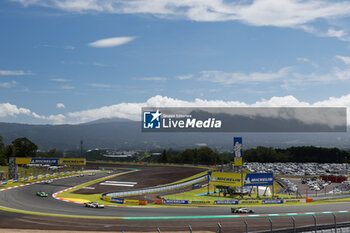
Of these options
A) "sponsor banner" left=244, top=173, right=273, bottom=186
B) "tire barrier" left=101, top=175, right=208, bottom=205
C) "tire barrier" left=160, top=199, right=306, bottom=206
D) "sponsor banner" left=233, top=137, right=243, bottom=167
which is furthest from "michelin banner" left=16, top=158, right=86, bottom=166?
"sponsor banner" left=244, top=173, right=273, bottom=186

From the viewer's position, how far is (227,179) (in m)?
66.1

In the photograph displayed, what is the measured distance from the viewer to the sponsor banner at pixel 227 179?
212ft

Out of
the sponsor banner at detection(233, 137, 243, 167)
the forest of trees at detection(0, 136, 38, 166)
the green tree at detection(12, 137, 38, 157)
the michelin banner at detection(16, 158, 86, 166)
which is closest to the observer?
the sponsor banner at detection(233, 137, 243, 167)

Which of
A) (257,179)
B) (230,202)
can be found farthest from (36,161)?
(257,179)

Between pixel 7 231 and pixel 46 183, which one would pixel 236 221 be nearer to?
pixel 7 231

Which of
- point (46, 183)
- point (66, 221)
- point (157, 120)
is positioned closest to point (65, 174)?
point (46, 183)

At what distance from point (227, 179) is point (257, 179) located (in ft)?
17.8

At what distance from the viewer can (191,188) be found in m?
81.0

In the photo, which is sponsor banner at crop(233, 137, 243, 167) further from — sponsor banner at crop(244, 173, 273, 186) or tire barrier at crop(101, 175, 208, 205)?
tire barrier at crop(101, 175, 208, 205)

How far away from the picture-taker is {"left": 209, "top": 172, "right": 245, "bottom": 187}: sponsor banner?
6469 cm

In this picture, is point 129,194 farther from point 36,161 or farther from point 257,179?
point 36,161

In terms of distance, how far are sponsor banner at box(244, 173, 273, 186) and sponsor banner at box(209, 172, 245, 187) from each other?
65.0 inches

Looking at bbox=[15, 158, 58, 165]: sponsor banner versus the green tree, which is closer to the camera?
bbox=[15, 158, 58, 165]: sponsor banner

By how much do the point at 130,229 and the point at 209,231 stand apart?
308 inches
